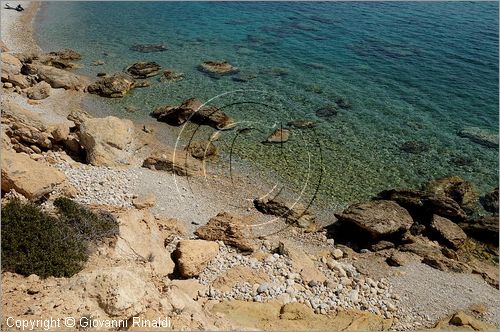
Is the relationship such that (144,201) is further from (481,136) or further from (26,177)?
(481,136)

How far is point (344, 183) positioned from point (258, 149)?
593 cm

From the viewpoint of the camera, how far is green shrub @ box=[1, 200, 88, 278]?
11727 millimetres

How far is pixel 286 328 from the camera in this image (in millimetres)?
12664

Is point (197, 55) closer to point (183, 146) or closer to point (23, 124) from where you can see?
point (183, 146)

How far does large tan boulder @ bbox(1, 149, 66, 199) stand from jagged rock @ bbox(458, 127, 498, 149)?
2535cm

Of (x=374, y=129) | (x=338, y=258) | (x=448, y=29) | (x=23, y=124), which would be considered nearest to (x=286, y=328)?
(x=338, y=258)

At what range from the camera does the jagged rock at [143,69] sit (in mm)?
35531

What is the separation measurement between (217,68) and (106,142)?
703 inches

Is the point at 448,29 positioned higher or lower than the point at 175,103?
higher

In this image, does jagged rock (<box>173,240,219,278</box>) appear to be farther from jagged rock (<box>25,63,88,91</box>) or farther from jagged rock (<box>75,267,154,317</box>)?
jagged rock (<box>25,63,88,91</box>)

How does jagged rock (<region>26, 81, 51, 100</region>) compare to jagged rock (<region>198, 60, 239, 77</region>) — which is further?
jagged rock (<region>198, 60, 239, 77</region>)

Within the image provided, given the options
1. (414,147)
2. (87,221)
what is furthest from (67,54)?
(414,147)

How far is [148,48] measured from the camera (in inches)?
1671

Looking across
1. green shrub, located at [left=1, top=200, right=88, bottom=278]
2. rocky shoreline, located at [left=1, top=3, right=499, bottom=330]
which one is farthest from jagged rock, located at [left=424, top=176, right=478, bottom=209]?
green shrub, located at [left=1, top=200, right=88, bottom=278]
